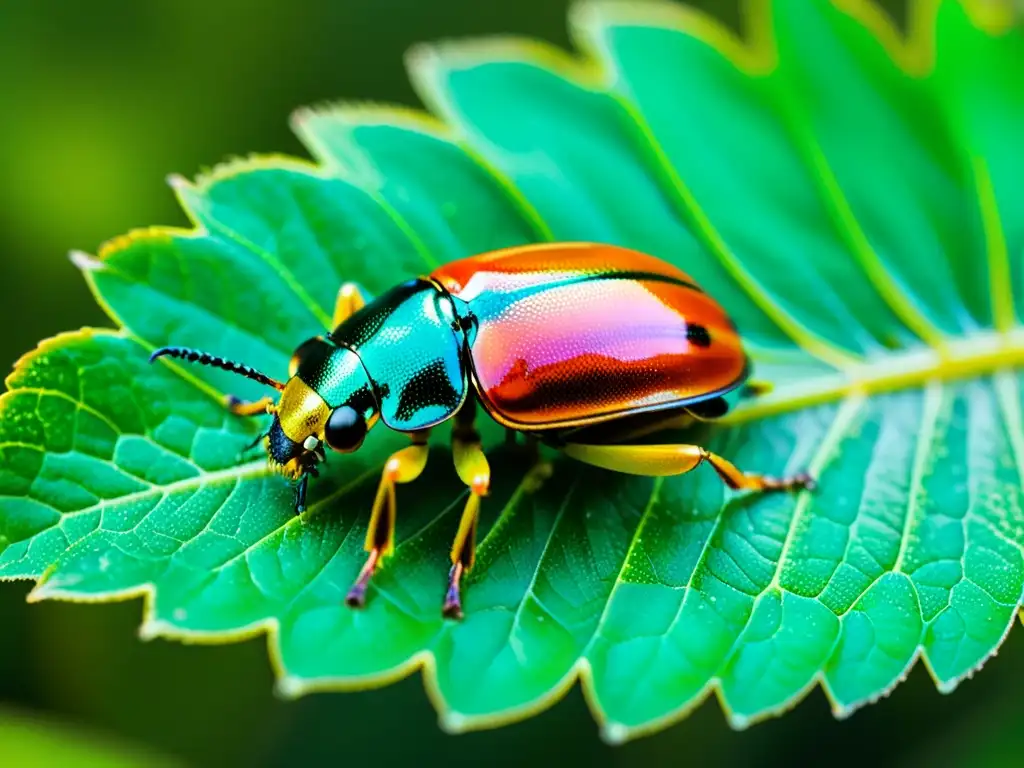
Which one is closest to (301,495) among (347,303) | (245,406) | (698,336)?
(245,406)

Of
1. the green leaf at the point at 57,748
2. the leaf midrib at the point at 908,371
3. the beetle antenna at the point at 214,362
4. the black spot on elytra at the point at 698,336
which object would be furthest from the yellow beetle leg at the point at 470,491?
the green leaf at the point at 57,748

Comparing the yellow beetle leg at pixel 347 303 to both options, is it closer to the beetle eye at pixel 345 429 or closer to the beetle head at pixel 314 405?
the beetle head at pixel 314 405

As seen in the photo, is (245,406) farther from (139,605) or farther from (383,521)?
(139,605)

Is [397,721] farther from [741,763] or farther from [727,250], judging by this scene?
[727,250]

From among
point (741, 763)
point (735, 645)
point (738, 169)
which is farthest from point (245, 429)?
point (741, 763)

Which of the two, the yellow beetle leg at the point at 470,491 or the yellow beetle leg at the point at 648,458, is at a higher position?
the yellow beetle leg at the point at 470,491
